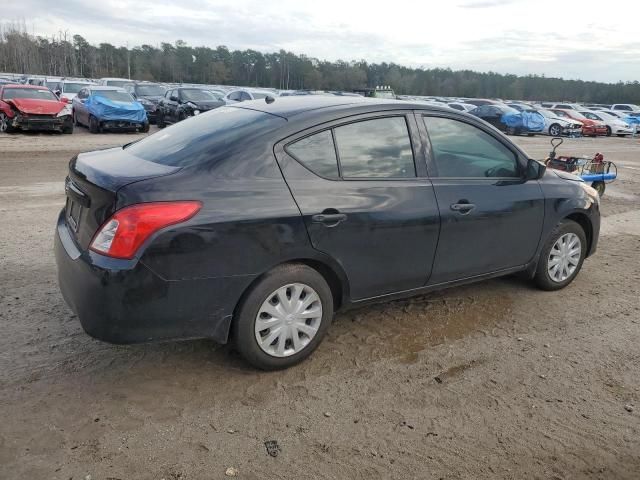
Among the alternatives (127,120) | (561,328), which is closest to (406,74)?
(127,120)

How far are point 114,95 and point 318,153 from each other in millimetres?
17072

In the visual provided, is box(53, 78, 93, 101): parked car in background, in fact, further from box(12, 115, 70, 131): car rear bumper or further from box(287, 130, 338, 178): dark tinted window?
box(287, 130, 338, 178): dark tinted window

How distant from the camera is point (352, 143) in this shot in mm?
3613

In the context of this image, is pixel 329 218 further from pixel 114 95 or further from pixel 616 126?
pixel 616 126

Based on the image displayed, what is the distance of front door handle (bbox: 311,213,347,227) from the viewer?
3312 millimetres

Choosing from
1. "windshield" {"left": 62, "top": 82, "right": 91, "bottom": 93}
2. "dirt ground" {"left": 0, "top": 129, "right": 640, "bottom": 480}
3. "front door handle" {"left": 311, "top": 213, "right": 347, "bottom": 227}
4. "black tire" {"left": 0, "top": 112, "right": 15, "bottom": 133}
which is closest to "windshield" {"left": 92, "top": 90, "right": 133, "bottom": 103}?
"black tire" {"left": 0, "top": 112, "right": 15, "bottom": 133}

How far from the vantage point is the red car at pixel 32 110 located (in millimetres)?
15859

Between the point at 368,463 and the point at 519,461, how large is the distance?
30.0 inches

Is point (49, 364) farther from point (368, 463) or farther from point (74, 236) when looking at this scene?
point (368, 463)

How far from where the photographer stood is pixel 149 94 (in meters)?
24.2

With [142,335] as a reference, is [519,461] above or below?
below

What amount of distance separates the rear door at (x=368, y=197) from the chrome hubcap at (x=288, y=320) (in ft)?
1.01

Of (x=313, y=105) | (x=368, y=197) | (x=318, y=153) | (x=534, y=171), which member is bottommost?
(x=368, y=197)

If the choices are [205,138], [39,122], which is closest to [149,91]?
[39,122]
